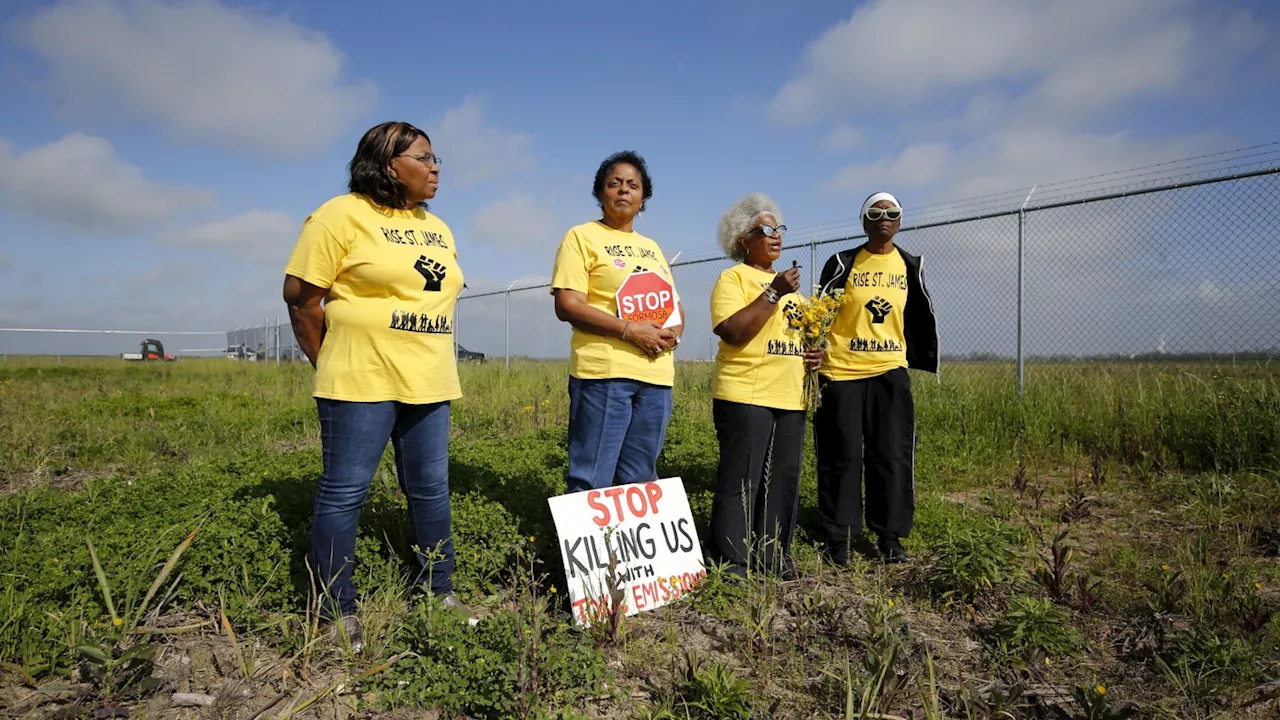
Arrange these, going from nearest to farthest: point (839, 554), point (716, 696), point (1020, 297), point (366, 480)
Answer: point (716, 696) → point (366, 480) → point (839, 554) → point (1020, 297)

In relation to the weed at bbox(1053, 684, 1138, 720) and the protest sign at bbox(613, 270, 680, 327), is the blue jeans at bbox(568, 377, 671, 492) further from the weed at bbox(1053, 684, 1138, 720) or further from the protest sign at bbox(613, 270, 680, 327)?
the weed at bbox(1053, 684, 1138, 720)

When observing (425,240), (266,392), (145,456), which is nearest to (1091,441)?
(425,240)

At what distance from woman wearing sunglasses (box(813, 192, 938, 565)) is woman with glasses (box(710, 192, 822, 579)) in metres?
0.42

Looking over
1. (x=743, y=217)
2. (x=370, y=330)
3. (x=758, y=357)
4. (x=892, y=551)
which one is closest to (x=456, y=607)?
(x=370, y=330)

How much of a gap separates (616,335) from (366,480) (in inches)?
44.6

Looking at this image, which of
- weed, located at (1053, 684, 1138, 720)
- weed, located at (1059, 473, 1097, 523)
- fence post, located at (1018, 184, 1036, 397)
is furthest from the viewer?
fence post, located at (1018, 184, 1036, 397)

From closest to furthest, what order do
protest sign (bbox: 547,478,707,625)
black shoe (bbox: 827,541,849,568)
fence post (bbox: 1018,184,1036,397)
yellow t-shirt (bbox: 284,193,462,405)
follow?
yellow t-shirt (bbox: 284,193,462,405), protest sign (bbox: 547,478,707,625), black shoe (bbox: 827,541,849,568), fence post (bbox: 1018,184,1036,397)

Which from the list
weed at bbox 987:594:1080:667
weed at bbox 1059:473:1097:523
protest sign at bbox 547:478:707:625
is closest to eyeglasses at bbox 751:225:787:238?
protest sign at bbox 547:478:707:625

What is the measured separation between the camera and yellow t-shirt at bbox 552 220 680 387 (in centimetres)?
308

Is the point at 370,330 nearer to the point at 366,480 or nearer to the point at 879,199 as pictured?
the point at 366,480

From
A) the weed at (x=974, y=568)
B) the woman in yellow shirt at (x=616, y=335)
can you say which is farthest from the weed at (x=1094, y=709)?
the woman in yellow shirt at (x=616, y=335)

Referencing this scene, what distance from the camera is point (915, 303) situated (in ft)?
13.5

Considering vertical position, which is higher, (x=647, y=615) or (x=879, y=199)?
(x=879, y=199)

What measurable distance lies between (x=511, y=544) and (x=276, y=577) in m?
0.99
